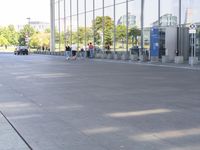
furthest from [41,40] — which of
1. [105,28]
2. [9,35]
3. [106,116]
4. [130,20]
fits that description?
[106,116]

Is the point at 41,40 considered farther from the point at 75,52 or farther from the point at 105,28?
the point at 75,52

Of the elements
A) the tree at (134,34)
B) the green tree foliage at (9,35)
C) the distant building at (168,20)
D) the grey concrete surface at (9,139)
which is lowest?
the grey concrete surface at (9,139)

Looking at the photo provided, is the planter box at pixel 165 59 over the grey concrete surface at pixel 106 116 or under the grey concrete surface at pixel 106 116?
over

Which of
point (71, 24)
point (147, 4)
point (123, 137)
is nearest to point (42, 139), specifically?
point (123, 137)

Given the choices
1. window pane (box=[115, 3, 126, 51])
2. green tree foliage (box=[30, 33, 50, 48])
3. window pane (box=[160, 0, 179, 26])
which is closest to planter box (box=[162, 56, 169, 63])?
window pane (box=[160, 0, 179, 26])

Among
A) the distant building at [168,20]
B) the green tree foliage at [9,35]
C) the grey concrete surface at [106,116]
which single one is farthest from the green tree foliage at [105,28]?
the green tree foliage at [9,35]

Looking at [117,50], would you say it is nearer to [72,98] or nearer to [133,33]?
[133,33]

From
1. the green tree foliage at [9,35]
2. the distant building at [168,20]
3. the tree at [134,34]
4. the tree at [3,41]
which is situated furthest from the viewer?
the green tree foliage at [9,35]

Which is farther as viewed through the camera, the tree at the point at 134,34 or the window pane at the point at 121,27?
the window pane at the point at 121,27

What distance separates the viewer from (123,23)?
47.5m

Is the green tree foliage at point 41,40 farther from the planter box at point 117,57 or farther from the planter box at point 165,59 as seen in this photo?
the planter box at point 165,59

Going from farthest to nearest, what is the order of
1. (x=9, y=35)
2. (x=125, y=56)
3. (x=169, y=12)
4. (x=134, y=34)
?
1. (x=9, y=35)
2. (x=134, y=34)
3. (x=125, y=56)
4. (x=169, y=12)

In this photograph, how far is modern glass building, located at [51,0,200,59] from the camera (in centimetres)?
3741

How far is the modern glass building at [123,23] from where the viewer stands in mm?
37406
